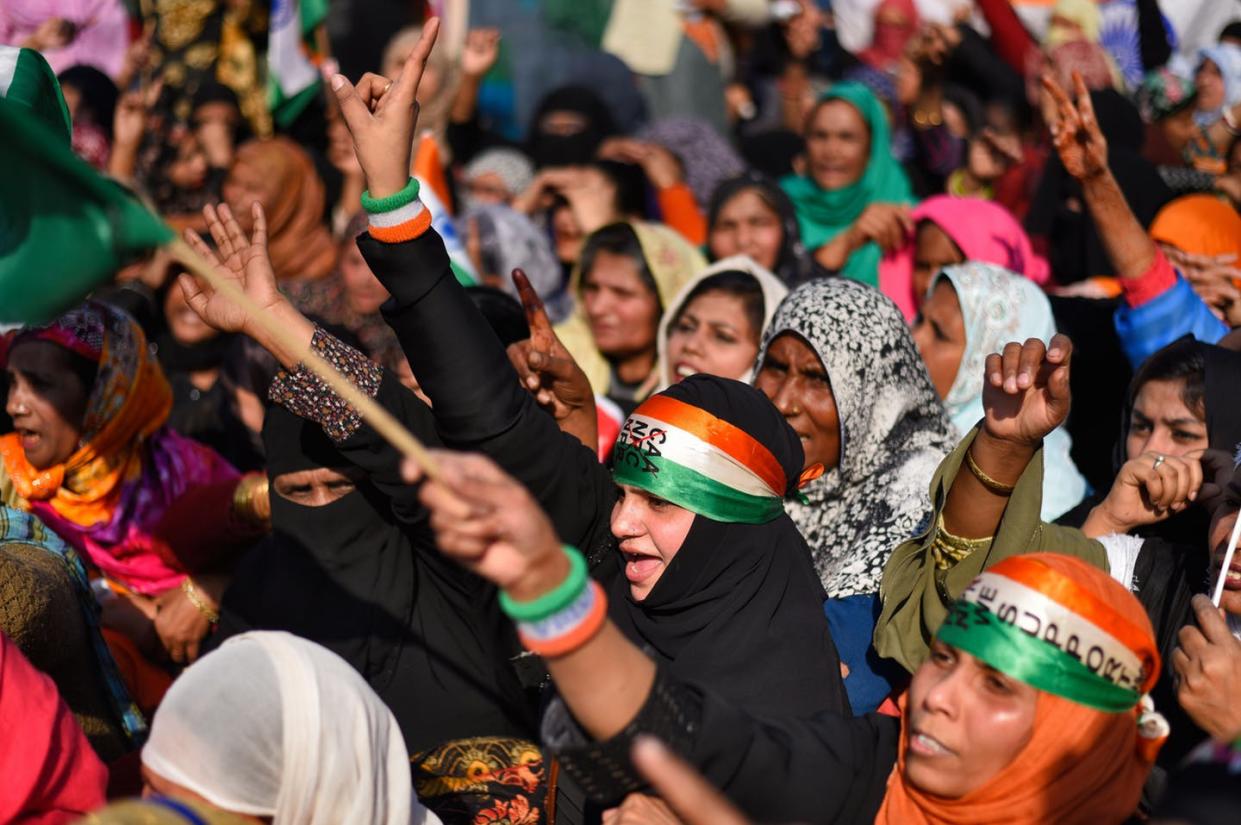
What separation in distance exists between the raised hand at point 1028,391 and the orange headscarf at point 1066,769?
1.29 feet

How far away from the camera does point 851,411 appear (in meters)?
3.98

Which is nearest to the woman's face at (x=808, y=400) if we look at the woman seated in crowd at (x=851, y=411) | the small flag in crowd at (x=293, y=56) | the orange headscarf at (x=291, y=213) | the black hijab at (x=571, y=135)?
the woman seated in crowd at (x=851, y=411)

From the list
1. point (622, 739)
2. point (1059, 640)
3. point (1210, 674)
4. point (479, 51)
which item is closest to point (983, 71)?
point (479, 51)

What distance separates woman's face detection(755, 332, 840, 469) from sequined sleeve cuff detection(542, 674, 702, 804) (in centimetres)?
176

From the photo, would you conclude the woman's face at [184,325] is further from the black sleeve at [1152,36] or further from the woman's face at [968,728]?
the black sleeve at [1152,36]

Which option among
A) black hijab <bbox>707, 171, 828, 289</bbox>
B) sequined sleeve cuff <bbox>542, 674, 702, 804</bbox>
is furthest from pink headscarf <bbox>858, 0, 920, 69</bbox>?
sequined sleeve cuff <bbox>542, 674, 702, 804</bbox>

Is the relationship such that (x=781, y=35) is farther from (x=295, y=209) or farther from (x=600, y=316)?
(x=600, y=316)

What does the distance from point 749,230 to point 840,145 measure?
120 cm

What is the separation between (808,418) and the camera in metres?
4.04

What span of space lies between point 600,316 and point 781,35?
170 inches

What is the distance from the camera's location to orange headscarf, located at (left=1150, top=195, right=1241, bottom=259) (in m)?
5.32

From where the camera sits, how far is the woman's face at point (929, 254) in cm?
574

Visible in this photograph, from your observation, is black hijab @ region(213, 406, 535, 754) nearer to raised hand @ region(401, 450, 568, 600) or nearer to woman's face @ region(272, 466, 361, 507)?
woman's face @ region(272, 466, 361, 507)

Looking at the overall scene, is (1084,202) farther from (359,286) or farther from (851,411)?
(359,286)
